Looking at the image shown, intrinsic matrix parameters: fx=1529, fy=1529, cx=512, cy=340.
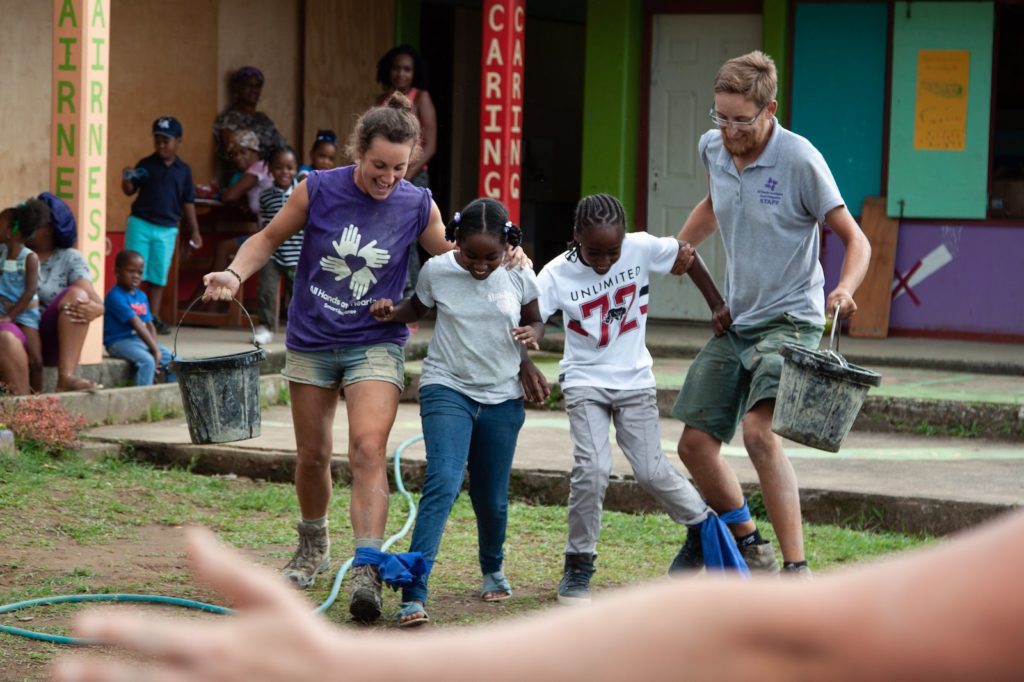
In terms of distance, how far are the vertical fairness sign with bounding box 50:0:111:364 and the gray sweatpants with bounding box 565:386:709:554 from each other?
15.4 feet

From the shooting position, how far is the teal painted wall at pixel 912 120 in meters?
12.4

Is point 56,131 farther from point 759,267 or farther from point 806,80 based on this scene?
point 806,80

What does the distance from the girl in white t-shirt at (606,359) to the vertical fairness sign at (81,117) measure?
459 centimetres

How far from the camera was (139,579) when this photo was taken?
5867 mm

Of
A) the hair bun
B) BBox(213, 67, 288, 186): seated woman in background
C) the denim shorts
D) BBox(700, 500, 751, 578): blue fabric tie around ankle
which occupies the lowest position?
BBox(700, 500, 751, 578): blue fabric tie around ankle

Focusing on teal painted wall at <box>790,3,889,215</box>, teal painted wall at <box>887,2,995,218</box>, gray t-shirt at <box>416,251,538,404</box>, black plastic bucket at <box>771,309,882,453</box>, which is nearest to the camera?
black plastic bucket at <box>771,309,882,453</box>

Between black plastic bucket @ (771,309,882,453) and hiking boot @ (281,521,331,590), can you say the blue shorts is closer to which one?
hiking boot @ (281,521,331,590)

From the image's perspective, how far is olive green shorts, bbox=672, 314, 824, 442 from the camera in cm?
550

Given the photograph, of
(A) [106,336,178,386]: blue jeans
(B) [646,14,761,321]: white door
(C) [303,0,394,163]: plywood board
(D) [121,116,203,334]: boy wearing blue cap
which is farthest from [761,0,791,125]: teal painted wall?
(A) [106,336,178,386]: blue jeans

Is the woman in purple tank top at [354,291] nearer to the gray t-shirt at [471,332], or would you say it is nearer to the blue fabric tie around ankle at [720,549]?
the gray t-shirt at [471,332]

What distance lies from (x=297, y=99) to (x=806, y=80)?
468 cm

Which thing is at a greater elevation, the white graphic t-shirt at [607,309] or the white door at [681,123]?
the white door at [681,123]

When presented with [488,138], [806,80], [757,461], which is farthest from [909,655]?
[806,80]

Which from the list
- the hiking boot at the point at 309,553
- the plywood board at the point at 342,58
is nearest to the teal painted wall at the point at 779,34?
the plywood board at the point at 342,58
